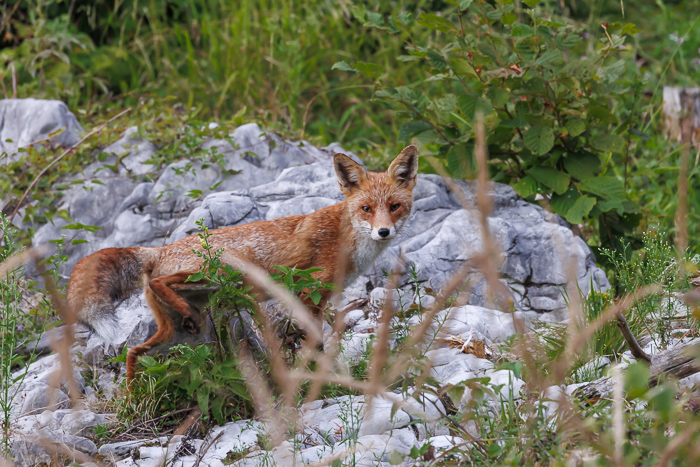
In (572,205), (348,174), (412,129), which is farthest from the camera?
(412,129)

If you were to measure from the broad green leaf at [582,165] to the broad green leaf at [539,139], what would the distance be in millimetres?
338

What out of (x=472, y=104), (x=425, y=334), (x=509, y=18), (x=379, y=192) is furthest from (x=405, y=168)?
(x=425, y=334)

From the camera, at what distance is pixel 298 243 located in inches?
178

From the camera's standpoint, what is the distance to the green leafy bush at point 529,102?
4.72m

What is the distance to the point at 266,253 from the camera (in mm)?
4445

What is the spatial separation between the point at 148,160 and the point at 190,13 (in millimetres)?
4283

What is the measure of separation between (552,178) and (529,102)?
640 millimetres

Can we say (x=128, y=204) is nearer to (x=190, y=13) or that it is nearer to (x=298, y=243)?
(x=298, y=243)

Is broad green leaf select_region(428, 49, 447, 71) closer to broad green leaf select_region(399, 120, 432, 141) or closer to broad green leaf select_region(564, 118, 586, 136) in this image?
broad green leaf select_region(399, 120, 432, 141)

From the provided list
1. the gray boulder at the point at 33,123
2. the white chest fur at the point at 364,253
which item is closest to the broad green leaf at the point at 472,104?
the white chest fur at the point at 364,253

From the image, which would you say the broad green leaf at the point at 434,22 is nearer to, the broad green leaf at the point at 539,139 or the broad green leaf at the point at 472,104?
the broad green leaf at the point at 472,104

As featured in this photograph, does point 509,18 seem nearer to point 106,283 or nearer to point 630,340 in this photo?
point 630,340

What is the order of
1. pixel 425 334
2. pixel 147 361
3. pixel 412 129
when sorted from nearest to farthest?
pixel 425 334, pixel 147 361, pixel 412 129

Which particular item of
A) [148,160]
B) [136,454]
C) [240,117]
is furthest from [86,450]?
[240,117]
